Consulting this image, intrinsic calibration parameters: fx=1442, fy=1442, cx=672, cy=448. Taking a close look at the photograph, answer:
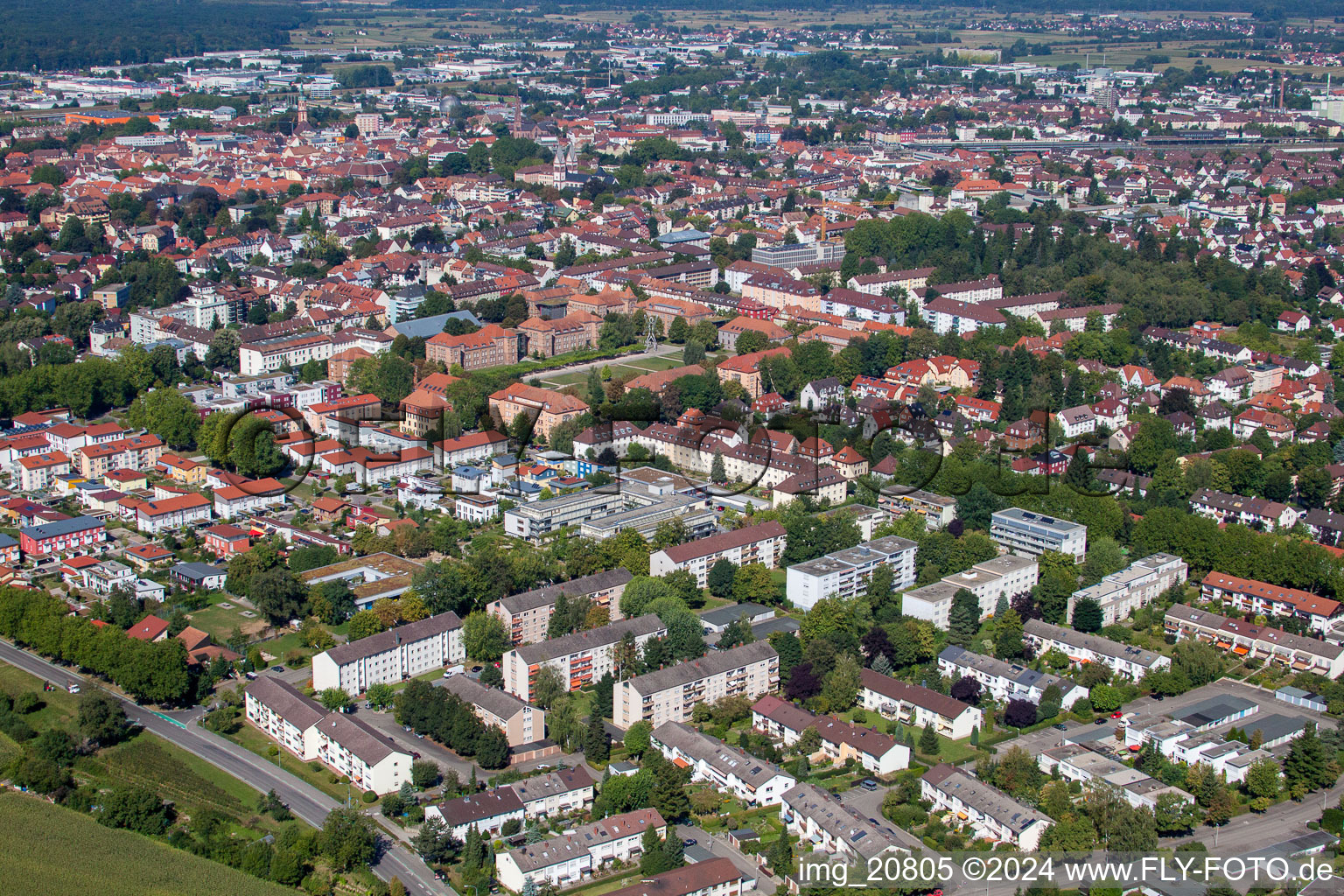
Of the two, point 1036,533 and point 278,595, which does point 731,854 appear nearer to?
point 278,595

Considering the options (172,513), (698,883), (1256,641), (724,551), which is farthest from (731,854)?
(172,513)

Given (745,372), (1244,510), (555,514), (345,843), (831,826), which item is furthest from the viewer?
(745,372)

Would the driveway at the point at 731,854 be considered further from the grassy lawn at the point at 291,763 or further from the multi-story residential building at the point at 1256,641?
the multi-story residential building at the point at 1256,641

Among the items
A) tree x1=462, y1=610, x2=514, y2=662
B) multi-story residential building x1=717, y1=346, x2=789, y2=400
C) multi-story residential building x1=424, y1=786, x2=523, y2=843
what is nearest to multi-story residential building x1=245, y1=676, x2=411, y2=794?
multi-story residential building x1=424, y1=786, x2=523, y2=843

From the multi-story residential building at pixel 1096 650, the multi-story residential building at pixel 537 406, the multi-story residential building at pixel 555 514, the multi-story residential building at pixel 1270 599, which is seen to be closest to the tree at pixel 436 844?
the multi-story residential building at pixel 555 514

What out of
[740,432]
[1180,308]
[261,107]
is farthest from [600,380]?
[261,107]

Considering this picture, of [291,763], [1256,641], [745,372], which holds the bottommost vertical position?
[291,763]

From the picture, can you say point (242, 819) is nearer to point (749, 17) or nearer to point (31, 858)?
point (31, 858)

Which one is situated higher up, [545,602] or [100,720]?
[545,602]
